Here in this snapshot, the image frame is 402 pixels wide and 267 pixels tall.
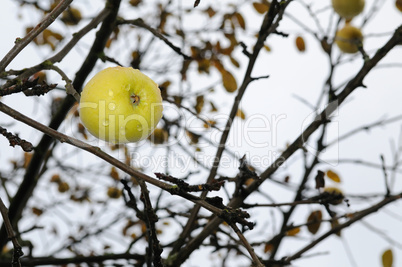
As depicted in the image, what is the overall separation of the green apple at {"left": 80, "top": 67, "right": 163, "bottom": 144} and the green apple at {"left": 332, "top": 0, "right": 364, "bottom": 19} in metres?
2.24

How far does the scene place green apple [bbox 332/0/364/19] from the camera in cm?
283

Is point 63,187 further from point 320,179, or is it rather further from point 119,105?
point 119,105

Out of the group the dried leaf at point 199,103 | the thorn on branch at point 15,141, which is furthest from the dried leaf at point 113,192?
the thorn on branch at point 15,141

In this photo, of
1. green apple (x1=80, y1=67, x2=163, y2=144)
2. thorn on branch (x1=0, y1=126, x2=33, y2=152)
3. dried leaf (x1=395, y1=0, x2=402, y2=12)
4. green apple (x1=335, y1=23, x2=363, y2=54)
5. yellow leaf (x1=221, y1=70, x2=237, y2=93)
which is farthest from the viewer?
green apple (x1=335, y1=23, x2=363, y2=54)

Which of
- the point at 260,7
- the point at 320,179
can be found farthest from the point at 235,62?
the point at 320,179

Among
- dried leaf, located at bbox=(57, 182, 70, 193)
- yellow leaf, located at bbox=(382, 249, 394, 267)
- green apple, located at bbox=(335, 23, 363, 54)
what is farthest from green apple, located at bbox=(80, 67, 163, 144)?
dried leaf, located at bbox=(57, 182, 70, 193)

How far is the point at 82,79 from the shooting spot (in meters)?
1.93

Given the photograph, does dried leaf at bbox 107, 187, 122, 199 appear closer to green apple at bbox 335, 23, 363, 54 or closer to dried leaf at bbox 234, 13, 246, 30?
dried leaf at bbox 234, 13, 246, 30

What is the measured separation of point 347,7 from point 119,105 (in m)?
2.49

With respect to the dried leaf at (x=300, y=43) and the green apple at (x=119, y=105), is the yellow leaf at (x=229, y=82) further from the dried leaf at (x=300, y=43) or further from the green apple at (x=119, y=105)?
the green apple at (x=119, y=105)

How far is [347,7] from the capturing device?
2861 mm

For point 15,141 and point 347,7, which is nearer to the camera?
point 15,141

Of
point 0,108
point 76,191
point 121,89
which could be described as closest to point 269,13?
point 121,89

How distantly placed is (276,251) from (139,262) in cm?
98
